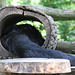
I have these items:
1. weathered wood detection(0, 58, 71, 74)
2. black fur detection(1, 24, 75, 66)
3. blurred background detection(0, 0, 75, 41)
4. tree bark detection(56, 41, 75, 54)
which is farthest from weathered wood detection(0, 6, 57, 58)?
weathered wood detection(0, 58, 71, 74)

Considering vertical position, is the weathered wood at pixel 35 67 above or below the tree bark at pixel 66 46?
above

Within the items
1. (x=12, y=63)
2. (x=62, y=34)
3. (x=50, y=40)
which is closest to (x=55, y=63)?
(x=12, y=63)

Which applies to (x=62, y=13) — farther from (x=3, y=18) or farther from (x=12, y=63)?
(x=12, y=63)

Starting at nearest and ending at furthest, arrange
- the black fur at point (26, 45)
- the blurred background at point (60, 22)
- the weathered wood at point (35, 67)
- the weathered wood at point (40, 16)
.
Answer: the weathered wood at point (35, 67) → the black fur at point (26, 45) → the weathered wood at point (40, 16) → the blurred background at point (60, 22)

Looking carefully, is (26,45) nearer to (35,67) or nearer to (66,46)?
(35,67)

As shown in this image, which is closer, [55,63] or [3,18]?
[55,63]

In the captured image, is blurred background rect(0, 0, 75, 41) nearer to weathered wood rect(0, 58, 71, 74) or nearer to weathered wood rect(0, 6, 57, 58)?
weathered wood rect(0, 6, 57, 58)

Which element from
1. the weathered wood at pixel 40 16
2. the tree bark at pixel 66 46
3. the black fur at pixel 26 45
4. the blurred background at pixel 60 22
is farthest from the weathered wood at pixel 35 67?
the blurred background at pixel 60 22

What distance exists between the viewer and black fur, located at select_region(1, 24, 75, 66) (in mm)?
1680

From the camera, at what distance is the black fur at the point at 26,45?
168 cm

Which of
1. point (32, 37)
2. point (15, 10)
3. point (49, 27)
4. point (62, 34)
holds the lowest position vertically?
point (62, 34)

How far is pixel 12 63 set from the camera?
1.13 metres

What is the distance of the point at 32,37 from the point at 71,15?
2.74 feet

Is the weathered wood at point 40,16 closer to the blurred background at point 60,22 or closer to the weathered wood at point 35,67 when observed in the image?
the blurred background at point 60,22
